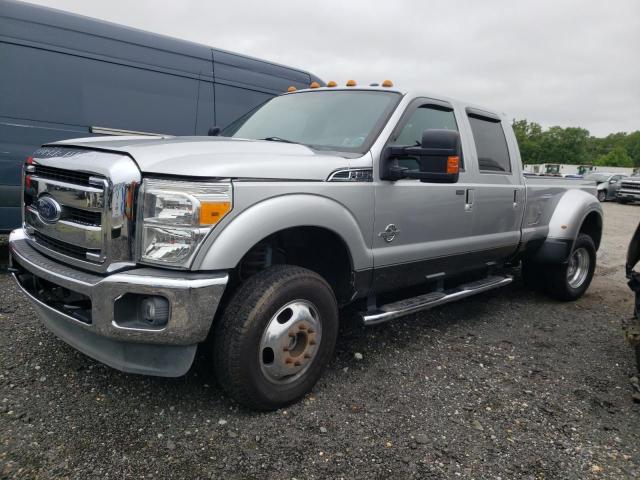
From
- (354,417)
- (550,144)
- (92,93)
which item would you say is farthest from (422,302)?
(550,144)

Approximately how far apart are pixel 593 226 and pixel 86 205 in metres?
5.19

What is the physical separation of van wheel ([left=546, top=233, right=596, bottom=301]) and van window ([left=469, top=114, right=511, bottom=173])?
133cm

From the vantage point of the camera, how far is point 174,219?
2.18 meters

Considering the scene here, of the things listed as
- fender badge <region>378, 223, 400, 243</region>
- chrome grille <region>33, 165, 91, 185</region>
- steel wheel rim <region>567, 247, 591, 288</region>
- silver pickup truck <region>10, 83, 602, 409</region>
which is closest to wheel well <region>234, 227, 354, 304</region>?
silver pickup truck <region>10, 83, 602, 409</region>

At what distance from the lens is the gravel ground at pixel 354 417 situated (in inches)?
86.5

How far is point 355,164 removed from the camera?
2.83 m

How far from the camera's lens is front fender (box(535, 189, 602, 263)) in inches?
185

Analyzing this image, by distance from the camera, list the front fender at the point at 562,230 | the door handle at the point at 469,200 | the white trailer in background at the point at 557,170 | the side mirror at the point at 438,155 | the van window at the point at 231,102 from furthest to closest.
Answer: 1. the white trailer in background at the point at 557,170
2. the van window at the point at 231,102
3. the front fender at the point at 562,230
4. the door handle at the point at 469,200
5. the side mirror at the point at 438,155

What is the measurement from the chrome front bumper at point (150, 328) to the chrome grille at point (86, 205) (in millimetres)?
100

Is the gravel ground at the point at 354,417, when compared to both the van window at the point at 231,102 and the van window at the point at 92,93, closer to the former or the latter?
the van window at the point at 92,93

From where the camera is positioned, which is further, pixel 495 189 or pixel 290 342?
pixel 495 189

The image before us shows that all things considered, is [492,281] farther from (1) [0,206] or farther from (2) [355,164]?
(1) [0,206]

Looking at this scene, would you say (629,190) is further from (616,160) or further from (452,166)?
(616,160)

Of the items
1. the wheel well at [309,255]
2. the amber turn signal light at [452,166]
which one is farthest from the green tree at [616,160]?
the wheel well at [309,255]
